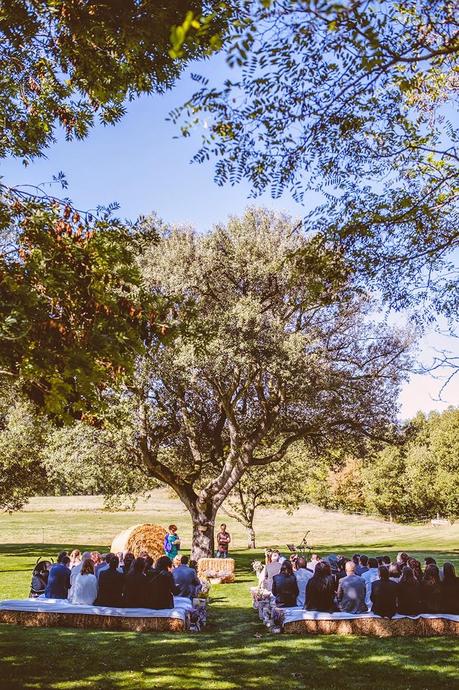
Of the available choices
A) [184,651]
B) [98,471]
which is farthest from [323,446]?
[184,651]

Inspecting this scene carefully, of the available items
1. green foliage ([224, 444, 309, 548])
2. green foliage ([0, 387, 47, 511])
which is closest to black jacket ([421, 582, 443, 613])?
green foliage ([224, 444, 309, 548])

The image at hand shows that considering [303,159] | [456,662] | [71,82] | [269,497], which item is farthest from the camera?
[269,497]

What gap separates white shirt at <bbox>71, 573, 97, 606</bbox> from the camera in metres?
14.0

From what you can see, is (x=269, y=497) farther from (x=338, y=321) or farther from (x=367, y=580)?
(x=367, y=580)

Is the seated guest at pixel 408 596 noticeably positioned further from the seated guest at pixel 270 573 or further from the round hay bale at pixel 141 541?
the round hay bale at pixel 141 541

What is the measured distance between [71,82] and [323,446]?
76.5 feet

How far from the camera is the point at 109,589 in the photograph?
13992 millimetres

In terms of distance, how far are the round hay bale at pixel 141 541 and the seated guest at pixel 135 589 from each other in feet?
36.9

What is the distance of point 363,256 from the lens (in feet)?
33.6

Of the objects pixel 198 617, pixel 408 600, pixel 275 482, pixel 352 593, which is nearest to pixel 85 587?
pixel 198 617

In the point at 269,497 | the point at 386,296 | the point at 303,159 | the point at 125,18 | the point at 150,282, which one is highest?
→ the point at 150,282

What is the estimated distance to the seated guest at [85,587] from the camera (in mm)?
14055

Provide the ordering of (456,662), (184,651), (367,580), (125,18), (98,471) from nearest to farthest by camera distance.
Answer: (125,18) → (456,662) → (184,651) → (367,580) → (98,471)

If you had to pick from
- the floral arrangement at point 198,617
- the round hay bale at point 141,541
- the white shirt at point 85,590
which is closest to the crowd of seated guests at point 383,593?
the floral arrangement at point 198,617
